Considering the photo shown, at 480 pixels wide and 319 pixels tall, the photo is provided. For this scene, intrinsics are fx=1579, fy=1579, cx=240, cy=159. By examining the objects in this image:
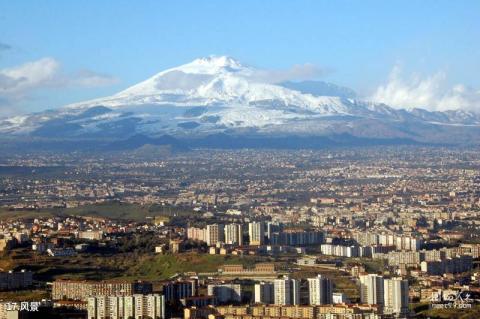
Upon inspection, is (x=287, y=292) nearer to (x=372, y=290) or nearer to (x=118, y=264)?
(x=372, y=290)

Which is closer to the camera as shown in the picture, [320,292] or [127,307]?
[127,307]

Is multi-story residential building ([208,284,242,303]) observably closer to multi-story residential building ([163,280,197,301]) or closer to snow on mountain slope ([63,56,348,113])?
multi-story residential building ([163,280,197,301])

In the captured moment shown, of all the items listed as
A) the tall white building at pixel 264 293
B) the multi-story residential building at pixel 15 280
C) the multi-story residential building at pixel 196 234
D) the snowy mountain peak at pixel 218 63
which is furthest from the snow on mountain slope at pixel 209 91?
the tall white building at pixel 264 293

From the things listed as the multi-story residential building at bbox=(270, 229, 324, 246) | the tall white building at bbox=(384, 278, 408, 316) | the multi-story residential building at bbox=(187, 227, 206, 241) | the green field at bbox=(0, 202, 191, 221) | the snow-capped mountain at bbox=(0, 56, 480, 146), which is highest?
the snow-capped mountain at bbox=(0, 56, 480, 146)

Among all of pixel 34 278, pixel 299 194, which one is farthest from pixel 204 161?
pixel 34 278

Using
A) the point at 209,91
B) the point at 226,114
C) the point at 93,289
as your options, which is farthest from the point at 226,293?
the point at 209,91

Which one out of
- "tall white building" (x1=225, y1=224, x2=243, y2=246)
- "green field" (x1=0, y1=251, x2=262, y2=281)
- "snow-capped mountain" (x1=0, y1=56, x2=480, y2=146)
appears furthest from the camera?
"snow-capped mountain" (x1=0, y1=56, x2=480, y2=146)

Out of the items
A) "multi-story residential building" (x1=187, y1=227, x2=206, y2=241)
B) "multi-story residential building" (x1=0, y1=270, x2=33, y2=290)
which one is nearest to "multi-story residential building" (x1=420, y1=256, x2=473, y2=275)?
"multi-story residential building" (x1=187, y1=227, x2=206, y2=241)
